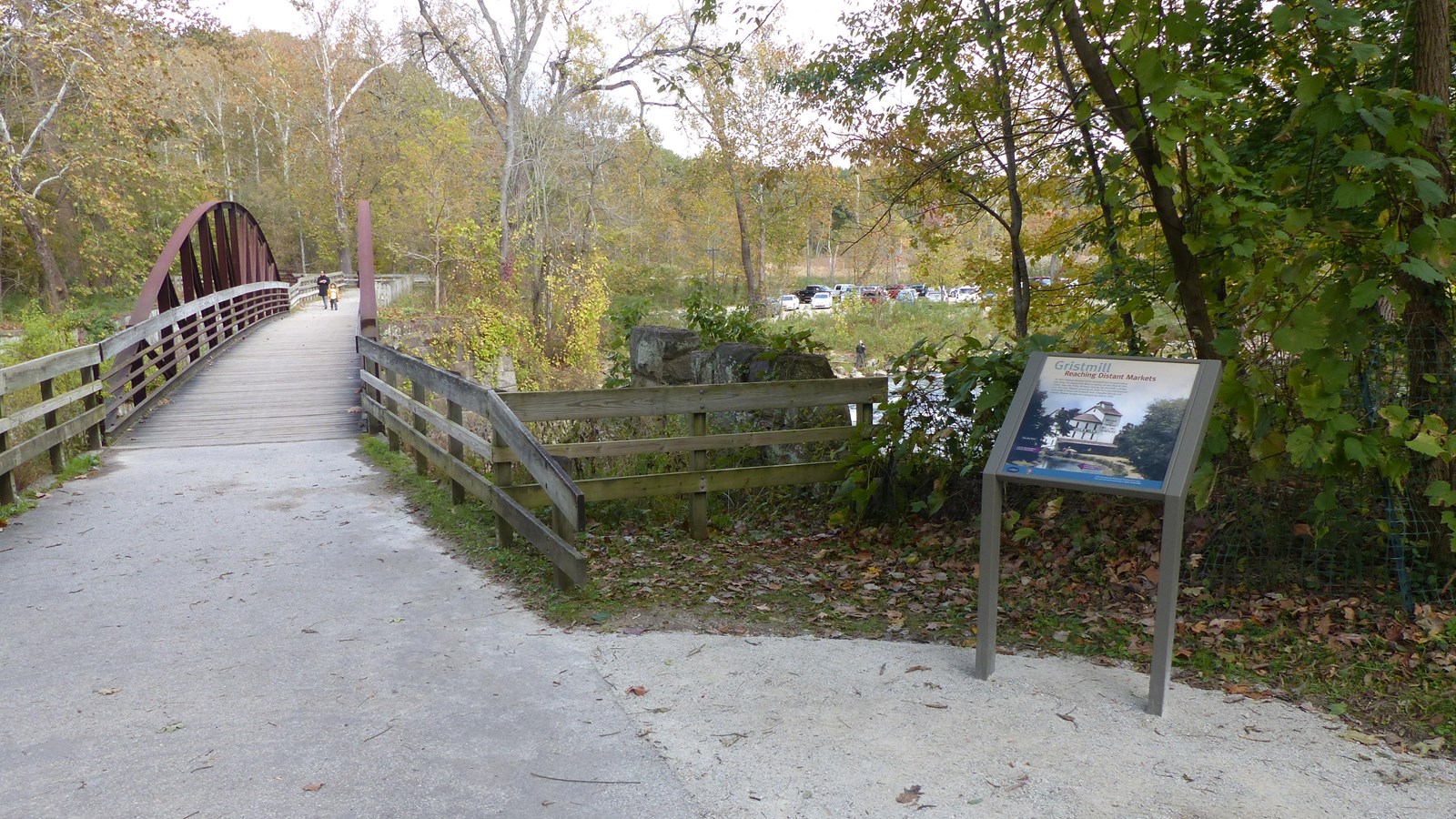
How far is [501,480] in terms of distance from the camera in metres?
6.55

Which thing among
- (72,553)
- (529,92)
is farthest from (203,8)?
A: (72,553)

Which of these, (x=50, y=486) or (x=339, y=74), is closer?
(x=50, y=486)

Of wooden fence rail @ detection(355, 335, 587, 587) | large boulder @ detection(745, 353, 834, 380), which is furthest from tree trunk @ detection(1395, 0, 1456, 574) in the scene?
large boulder @ detection(745, 353, 834, 380)

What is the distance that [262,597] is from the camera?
563 centimetres

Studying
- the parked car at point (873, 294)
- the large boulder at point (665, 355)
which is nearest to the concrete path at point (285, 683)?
the large boulder at point (665, 355)

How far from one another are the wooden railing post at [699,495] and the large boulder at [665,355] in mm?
3389

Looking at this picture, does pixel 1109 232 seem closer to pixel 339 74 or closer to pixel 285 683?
pixel 285 683

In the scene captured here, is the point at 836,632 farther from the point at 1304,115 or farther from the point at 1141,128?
the point at 1304,115

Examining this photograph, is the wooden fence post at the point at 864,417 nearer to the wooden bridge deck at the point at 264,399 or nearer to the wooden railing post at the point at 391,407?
the wooden railing post at the point at 391,407

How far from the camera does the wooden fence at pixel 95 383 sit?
8141 mm

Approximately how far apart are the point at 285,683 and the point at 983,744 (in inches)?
116

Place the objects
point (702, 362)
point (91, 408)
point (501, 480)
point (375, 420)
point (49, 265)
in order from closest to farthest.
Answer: point (501, 480), point (702, 362), point (91, 408), point (375, 420), point (49, 265)

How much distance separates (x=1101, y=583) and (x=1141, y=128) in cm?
249

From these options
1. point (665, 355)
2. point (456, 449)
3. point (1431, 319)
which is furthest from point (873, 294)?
point (1431, 319)
